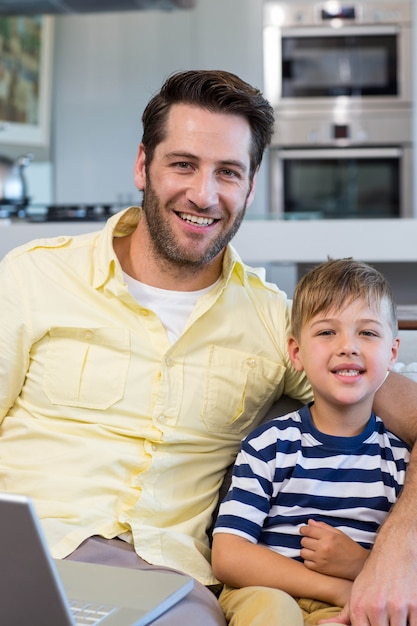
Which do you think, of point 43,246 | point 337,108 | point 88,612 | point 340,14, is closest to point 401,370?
point 43,246

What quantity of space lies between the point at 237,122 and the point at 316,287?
379mm

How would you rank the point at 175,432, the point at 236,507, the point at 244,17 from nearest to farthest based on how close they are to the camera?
1. the point at 236,507
2. the point at 175,432
3. the point at 244,17

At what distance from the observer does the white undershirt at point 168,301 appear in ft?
5.50

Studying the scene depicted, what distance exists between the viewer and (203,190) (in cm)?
165

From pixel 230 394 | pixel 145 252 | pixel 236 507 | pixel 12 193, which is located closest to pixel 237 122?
pixel 145 252

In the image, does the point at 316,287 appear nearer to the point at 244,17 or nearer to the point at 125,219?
the point at 125,219

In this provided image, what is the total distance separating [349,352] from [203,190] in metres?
0.42

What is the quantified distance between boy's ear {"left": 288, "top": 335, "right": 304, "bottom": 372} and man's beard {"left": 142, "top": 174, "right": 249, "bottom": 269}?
0.24 m

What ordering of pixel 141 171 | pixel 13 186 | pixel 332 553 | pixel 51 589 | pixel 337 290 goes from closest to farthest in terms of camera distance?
1. pixel 51 589
2. pixel 332 553
3. pixel 337 290
4. pixel 141 171
5. pixel 13 186

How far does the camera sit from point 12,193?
4109 mm

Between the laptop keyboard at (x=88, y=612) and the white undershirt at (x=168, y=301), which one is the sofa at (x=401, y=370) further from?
Result: the laptop keyboard at (x=88, y=612)

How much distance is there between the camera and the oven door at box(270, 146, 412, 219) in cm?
502

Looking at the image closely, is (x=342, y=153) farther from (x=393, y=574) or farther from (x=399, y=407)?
(x=393, y=574)

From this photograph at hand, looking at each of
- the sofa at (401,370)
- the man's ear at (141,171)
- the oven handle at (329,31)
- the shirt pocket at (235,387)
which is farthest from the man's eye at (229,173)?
the oven handle at (329,31)
